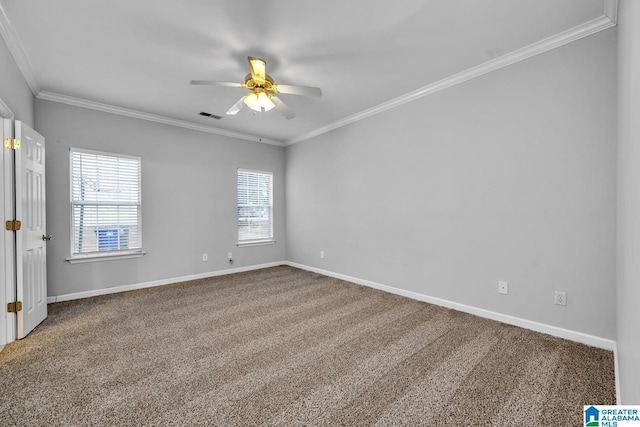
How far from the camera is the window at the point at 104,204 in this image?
3670 millimetres

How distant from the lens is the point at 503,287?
2775mm

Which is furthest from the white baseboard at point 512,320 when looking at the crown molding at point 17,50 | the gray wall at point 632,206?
the crown molding at point 17,50

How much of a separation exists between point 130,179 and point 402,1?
13.5ft

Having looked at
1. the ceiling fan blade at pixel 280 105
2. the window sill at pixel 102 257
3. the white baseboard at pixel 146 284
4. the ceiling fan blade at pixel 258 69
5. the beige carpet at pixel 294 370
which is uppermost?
the ceiling fan blade at pixel 258 69

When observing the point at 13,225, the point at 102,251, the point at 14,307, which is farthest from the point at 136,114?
the point at 14,307

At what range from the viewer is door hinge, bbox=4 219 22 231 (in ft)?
7.69

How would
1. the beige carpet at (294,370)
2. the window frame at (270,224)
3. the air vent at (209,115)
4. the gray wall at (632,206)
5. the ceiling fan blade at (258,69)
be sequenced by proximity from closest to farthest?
the gray wall at (632,206) → the beige carpet at (294,370) → the ceiling fan blade at (258,69) → the air vent at (209,115) → the window frame at (270,224)

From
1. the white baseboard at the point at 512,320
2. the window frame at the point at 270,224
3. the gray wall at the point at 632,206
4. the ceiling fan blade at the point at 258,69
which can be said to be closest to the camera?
Answer: the gray wall at the point at 632,206

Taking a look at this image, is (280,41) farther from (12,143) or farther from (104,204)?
(104,204)

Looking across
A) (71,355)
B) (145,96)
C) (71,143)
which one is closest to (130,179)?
(71,143)

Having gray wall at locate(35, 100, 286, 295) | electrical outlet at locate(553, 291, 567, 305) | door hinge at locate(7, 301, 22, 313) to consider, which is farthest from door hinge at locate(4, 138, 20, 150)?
electrical outlet at locate(553, 291, 567, 305)

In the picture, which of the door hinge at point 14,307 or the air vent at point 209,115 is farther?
the air vent at point 209,115

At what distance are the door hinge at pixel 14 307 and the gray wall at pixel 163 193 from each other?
49.7 inches

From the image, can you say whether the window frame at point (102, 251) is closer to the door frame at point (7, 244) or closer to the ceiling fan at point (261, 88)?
the door frame at point (7, 244)
